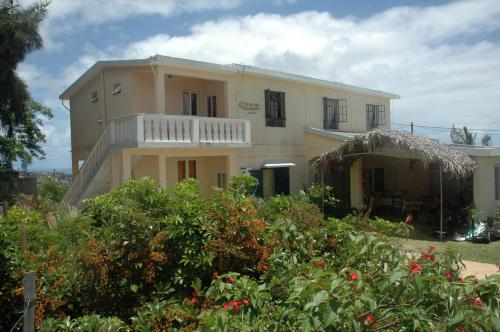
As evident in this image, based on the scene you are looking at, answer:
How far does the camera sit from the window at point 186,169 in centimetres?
1638

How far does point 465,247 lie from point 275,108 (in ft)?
28.2

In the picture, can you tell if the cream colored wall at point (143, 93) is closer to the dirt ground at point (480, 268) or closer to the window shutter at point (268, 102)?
the window shutter at point (268, 102)

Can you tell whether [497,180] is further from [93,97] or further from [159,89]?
[93,97]

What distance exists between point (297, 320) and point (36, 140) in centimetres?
2054

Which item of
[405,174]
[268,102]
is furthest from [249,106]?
[405,174]

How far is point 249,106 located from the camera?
16859 millimetres

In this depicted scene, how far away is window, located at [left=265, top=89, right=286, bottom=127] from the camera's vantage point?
57.6 ft

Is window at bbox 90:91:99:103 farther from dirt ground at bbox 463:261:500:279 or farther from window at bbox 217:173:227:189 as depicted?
dirt ground at bbox 463:261:500:279

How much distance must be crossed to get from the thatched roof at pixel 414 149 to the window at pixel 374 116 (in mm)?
7404

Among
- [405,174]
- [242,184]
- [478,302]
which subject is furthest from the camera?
[405,174]

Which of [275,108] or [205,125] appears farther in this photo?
[275,108]

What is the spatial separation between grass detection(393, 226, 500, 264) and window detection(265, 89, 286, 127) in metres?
6.55

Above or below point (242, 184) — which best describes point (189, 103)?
above

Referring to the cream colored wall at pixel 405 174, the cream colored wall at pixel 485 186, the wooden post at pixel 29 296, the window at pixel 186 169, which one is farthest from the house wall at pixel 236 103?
the wooden post at pixel 29 296
